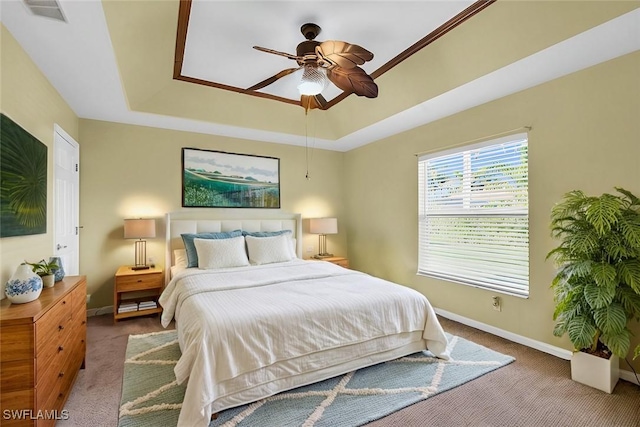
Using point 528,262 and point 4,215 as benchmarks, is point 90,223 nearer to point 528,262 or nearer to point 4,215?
point 4,215

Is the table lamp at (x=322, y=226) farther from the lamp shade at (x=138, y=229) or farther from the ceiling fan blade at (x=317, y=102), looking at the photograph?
the lamp shade at (x=138, y=229)

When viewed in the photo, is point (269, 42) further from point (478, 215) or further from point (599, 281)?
point (599, 281)

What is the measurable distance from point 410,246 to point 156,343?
10.6 ft

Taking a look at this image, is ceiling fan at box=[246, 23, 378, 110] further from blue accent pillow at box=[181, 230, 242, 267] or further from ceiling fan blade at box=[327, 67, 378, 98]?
blue accent pillow at box=[181, 230, 242, 267]

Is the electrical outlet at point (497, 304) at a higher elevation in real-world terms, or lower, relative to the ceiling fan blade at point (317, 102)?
lower

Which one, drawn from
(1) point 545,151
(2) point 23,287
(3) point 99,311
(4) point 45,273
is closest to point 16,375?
(2) point 23,287

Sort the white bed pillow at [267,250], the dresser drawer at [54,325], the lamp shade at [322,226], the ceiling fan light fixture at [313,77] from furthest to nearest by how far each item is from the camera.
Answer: the lamp shade at [322,226]
the white bed pillow at [267,250]
the ceiling fan light fixture at [313,77]
the dresser drawer at [54,325]

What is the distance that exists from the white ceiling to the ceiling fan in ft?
1.02

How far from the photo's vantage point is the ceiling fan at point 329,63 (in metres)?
2.14

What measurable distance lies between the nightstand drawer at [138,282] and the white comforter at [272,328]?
2.30 feet

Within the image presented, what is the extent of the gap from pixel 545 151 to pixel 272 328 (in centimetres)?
287

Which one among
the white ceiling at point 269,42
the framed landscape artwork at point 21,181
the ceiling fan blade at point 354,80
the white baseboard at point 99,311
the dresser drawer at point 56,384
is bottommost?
the white baseboard at point 99,311

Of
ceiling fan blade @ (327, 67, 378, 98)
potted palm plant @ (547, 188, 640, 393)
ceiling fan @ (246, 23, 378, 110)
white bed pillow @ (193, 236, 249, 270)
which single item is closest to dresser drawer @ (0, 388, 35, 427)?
white bed pillow @ (193, 236, 249, 270)

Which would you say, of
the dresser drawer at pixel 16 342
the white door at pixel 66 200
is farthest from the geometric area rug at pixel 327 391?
the white door at pixel 66 200
